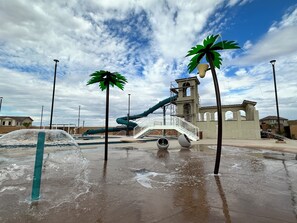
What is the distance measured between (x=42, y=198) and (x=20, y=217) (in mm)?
890

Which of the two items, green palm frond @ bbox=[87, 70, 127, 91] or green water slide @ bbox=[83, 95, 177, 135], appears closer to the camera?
green palm frond @ bbox=[87, 70, 127, 91]

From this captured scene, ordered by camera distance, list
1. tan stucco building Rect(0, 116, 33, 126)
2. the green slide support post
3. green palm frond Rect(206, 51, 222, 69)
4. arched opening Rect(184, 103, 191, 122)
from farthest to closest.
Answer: tan stucco building Rect(0, 116, 33, 126) → arched opening Rect(184, 103, 191, 122) → green palm frond Rect(206, 51, 222, 69) → the green slide support post

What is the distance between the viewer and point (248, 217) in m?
2.85

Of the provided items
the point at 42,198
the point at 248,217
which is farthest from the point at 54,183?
the point at 248,217

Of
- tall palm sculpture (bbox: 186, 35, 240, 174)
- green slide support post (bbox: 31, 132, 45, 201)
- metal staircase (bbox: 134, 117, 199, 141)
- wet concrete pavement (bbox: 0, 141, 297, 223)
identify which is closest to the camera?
wet concrete pavement (bbox: 0, 141, 297, 223)

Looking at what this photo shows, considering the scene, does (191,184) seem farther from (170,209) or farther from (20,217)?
(20,217)

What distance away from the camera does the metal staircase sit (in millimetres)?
20781

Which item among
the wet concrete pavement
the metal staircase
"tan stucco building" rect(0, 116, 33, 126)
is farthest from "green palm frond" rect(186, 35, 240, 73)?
"tan stucco building" rect(0, 116, 33, 126)

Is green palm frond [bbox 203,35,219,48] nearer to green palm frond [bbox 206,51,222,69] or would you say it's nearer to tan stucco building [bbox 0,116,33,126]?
green palm frond [bbox 206,51,222,69]

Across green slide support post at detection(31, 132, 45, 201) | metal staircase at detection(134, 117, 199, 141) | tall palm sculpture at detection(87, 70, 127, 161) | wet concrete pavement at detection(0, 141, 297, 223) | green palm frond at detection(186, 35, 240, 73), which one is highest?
green palm frond at detection(186, 35, 240, 73)

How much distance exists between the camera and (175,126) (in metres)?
20.7

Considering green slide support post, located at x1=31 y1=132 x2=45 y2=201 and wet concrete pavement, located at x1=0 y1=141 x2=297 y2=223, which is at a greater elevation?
green slide support post, located at x1=31 y1=132 x2=45 y2=201

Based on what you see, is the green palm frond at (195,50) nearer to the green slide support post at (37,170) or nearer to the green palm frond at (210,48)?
the green palm frond at (210,48)

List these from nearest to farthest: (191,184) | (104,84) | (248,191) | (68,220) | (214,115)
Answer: (68,220), (248,191), (191,184), (104,84), (214,115)
